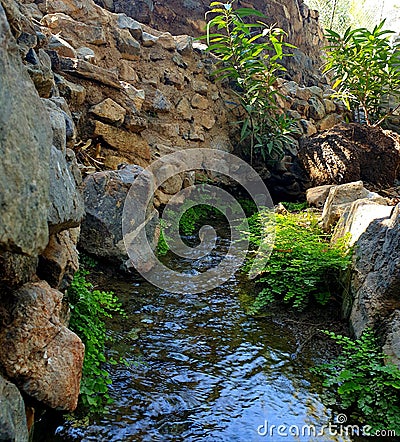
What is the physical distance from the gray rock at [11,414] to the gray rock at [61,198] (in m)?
0.80

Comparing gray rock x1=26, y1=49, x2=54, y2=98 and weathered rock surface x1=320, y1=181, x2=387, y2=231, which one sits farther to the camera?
weathered rock surface x1=320, y1=181, x2=387, y2=231

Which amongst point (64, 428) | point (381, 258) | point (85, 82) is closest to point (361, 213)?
point (381, 258)

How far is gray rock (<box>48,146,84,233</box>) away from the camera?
2100 mm

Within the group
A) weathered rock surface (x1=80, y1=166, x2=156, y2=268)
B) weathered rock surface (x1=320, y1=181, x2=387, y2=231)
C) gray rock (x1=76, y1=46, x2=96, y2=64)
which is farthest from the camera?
gray rock (x1=76, y1=46, x2=96, y2=64)

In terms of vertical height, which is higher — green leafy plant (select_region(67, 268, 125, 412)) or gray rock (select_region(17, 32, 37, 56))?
gray rock (select_region(17, 32, 37, 56))

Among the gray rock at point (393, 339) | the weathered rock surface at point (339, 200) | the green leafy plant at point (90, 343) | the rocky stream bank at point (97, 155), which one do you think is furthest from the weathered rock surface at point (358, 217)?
the green leafy plant at point (90, 343)

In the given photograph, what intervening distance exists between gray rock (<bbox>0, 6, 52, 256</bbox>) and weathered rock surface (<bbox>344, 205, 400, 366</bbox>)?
2368 mm

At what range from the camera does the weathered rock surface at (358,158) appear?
8.15m

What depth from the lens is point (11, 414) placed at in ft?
5.32

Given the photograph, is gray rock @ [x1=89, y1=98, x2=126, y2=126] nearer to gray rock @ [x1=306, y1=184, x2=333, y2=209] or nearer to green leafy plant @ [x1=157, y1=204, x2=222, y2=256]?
green leafy plant @ [x1=157, y1=204, x2=222, y2=256]

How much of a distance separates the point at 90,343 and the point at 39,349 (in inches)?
34.9

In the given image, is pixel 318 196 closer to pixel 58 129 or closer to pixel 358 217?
pixel 358 217

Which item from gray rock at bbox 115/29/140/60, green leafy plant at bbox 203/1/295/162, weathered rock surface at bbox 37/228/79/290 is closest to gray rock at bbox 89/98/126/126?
gray rock at bbox 115/29/140/60

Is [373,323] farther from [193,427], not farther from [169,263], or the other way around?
[169,263]
